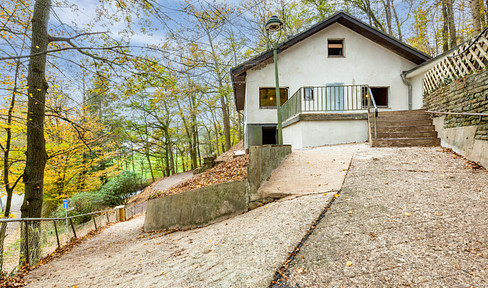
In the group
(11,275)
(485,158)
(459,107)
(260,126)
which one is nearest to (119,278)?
(11,275)

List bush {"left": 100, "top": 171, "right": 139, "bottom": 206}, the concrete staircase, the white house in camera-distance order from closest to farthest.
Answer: the concrete staircase
the white house
bush {"left": 100, "top": 171, "right": 139, "bottom": 206}

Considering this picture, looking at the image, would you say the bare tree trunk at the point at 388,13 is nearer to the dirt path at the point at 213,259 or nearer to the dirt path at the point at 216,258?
the dirt path at the point at 216,258

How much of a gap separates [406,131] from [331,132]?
8.39ft

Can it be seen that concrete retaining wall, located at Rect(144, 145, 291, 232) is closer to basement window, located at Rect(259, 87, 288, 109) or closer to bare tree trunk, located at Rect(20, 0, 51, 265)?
bare tree trunk, located at Rect(20, 0, 51, 265)

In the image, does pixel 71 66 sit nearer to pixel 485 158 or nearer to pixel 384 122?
pixel 485 158

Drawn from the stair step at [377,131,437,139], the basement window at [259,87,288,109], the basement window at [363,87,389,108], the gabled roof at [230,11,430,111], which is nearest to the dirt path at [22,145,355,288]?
the stair step at [377,131,437,139]

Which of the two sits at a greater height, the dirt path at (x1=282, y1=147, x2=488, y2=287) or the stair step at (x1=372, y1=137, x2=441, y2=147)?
the stair step at (x1=372, y1=137, x2=441, y2=147)

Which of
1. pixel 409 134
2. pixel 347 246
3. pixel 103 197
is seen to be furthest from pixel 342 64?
pixel 103 197

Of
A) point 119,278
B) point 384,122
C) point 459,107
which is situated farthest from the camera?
point 384,122

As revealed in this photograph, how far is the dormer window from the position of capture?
12.3m

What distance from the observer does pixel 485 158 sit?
4.49 m

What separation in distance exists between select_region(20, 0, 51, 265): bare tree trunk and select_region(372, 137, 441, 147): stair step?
9385 mm

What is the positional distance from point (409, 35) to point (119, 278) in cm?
2389

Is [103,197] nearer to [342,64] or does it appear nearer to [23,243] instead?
[23,243]
